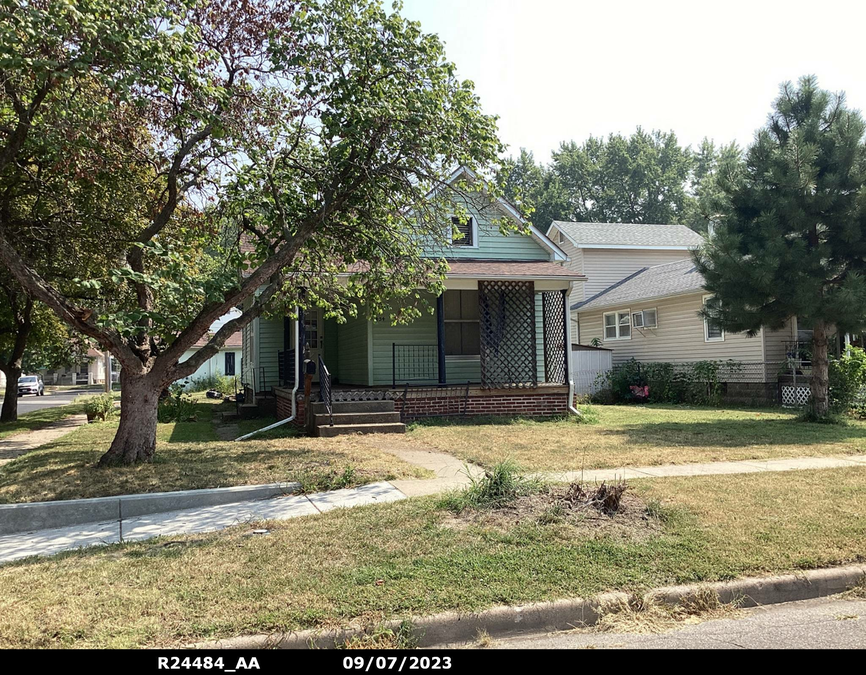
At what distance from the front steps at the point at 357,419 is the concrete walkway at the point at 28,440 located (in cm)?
484

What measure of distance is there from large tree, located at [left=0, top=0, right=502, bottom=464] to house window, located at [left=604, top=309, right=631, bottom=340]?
15056 millimetres

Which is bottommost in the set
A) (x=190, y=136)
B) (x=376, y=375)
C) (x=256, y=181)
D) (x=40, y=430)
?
(x=40, y=430)

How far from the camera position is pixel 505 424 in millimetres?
13703

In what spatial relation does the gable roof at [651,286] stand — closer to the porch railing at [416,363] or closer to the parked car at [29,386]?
the porch railing at [416,363]

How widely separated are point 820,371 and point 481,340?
7.37 meters

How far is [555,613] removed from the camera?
398 centimetres

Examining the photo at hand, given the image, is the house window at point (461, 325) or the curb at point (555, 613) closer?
the curb at point (555, 613)

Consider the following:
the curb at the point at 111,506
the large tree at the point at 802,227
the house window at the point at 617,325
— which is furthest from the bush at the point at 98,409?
the house window at the point at 617,325

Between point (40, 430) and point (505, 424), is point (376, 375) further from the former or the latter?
point (40, 430)

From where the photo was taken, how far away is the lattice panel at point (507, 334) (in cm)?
1478

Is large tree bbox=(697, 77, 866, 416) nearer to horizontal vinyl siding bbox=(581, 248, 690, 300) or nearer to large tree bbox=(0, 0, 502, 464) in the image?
large tree bbox=(0, 0, 502, 464)

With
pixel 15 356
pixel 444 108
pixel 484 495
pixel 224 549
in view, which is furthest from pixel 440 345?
pixel 15 356

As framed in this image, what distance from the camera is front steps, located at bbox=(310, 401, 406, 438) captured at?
39.3ft

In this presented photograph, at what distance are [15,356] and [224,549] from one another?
16497 mm
